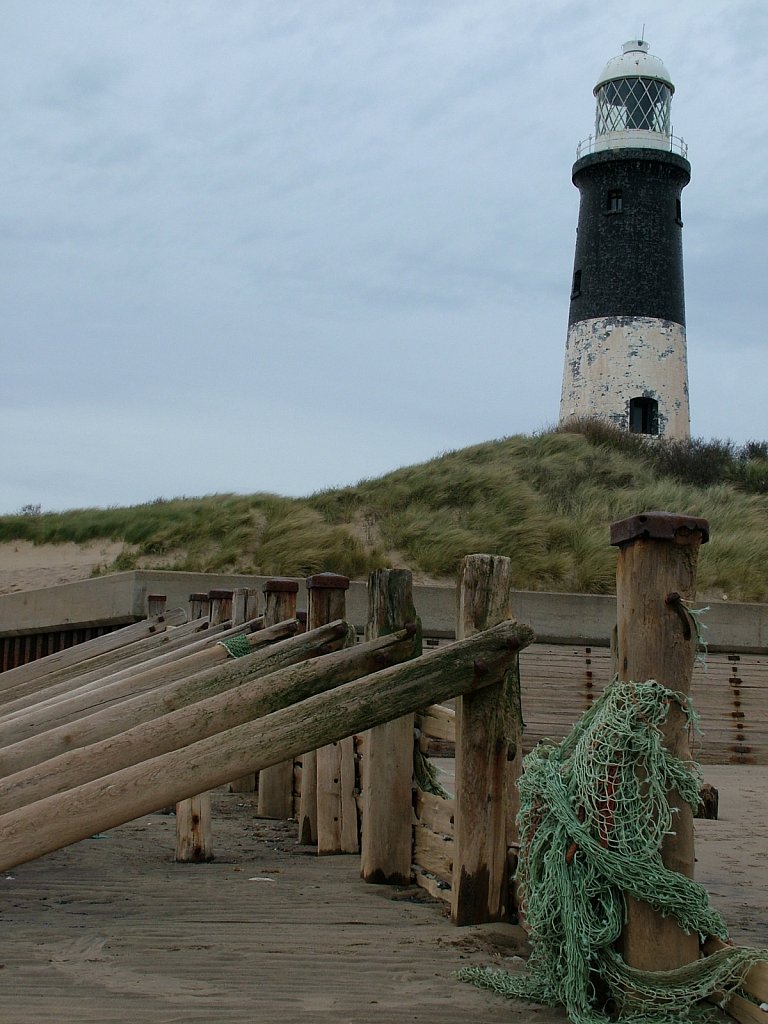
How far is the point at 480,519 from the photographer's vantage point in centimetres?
1958

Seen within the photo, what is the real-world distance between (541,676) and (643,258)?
17.5m

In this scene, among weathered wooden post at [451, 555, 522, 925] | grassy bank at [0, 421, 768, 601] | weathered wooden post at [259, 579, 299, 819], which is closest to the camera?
weathered wooden post at [451, 555, 522, 925]

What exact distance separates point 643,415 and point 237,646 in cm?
2290

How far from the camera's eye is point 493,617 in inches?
196

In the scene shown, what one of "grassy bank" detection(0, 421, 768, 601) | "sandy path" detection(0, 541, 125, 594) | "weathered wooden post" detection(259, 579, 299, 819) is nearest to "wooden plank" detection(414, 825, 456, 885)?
"weathered wooden post" detection(259, 579, 299, 819)

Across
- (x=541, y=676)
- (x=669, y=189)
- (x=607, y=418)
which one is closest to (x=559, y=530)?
(x=541, y=676)

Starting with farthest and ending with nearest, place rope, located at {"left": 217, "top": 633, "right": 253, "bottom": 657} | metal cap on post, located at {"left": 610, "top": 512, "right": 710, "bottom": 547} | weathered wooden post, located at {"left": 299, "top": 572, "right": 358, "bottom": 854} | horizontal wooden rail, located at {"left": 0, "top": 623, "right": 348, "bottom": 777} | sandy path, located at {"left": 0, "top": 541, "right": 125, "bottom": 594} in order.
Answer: sandy path, located at {"left": 0, "top": 541, "right": 125, "bottom": 594} → rope, located at {"left": 217, "top": 633, "right": 253, "bottom": 657} → weathered wooden post, located at {"left": 299, "top": 572, "right": 358, "bottom": 854} → horizontal wooden rail, located at {"left": 0, "top": 623, "right": 348, "bottom": 777} → metal cap on post, located at {"left": 610, "top": 512, "right": 710, "bottom": 547}

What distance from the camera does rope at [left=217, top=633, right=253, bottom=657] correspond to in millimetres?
6844

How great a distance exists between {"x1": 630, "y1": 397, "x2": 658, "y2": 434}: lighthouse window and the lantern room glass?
6.91m

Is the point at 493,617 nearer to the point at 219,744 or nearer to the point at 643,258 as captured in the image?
the point at 219,744

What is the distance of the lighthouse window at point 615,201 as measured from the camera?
28297 millimetres

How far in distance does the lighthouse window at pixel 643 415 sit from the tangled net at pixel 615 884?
24705 millimetres

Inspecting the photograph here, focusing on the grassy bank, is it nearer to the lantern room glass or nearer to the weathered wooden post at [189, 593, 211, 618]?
the weathered wooden post at [189, 593, 211, 618]

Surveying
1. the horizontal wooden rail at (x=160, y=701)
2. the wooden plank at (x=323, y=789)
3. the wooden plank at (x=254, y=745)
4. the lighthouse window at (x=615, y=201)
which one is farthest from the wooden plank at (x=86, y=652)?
the lighthouse window at (x=615, y=201)
